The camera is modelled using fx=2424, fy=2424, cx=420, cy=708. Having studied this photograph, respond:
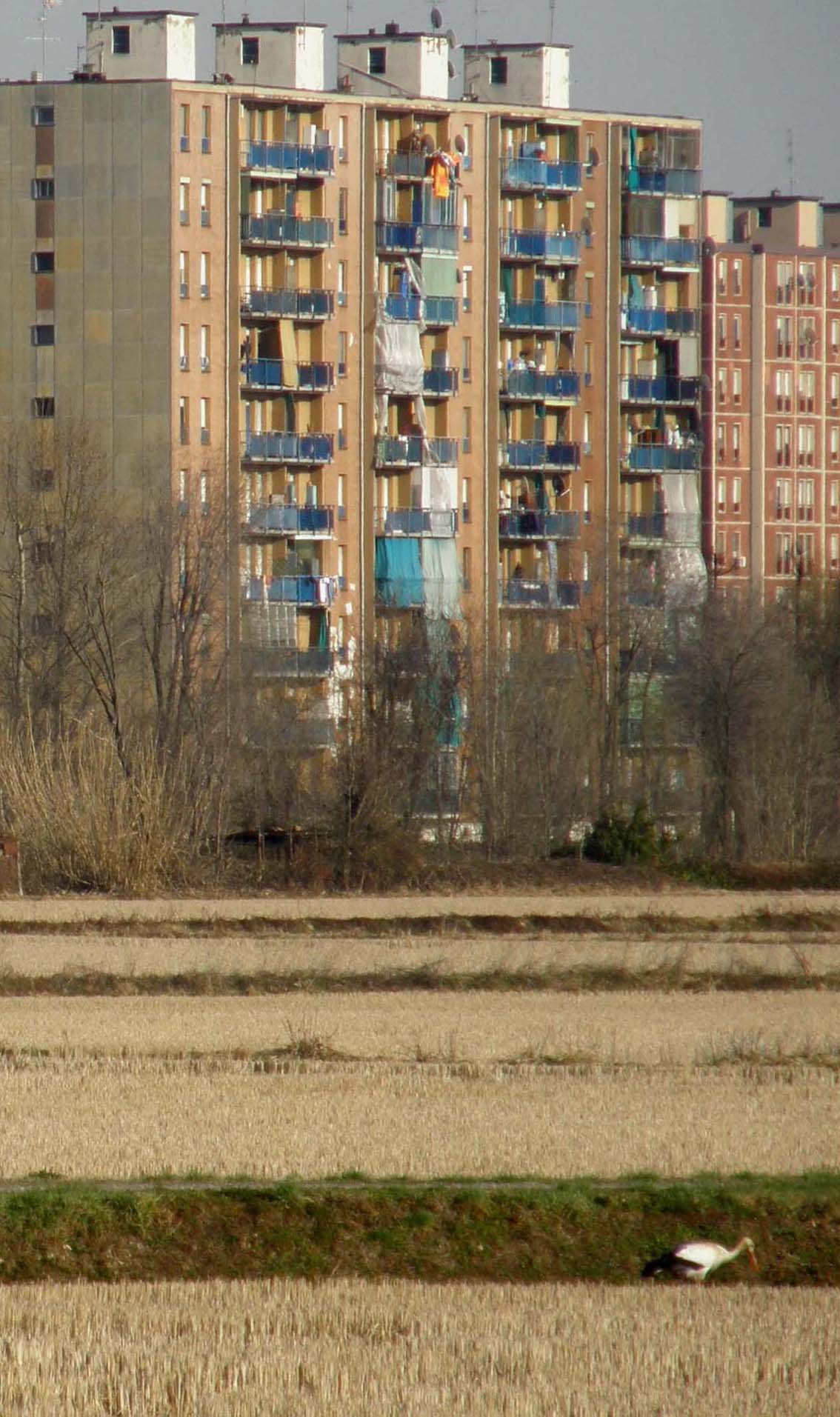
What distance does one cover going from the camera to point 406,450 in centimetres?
9388

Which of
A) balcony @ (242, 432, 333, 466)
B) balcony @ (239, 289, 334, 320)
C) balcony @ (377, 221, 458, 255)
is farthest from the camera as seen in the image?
balcony @ (377, 221, 458, 255)

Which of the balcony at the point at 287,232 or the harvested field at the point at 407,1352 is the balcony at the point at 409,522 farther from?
the harvested field at the point at 407,1352

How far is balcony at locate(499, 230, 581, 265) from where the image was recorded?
96.4 metres

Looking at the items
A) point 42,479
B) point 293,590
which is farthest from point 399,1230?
point 293,590

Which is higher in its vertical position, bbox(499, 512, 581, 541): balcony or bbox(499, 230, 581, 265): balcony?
bbox(499, 230, 581, 265): balcony

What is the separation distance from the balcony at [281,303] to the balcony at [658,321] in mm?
15792

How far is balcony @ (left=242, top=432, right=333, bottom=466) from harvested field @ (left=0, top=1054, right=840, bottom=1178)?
2541 inches

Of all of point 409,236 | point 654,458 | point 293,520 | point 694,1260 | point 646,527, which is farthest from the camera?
point 646,527

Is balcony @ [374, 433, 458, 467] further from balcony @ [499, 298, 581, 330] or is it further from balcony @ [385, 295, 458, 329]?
balcony @ [499, 298, 581, 330]

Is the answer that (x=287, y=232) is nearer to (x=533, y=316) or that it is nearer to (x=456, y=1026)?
(x=533, y=316)

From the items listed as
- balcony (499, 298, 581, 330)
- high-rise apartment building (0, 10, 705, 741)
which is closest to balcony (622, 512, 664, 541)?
high-rise apartment building (0, 10, 705, 741)

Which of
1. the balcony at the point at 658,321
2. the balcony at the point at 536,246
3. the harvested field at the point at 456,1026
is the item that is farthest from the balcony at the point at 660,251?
the harvested field at the point at 456,1026

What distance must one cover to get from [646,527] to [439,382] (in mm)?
12785

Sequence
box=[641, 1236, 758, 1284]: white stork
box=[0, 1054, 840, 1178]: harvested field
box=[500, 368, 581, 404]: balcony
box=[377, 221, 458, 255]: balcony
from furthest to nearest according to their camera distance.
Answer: box=[500, 368, 581, 404]: balcony
box=[377, 221, 458, 255]: balcony
box=[0, 1054, 840, 1178]: harvested field
box=[641, 1236, 758, 1284]: white stork
